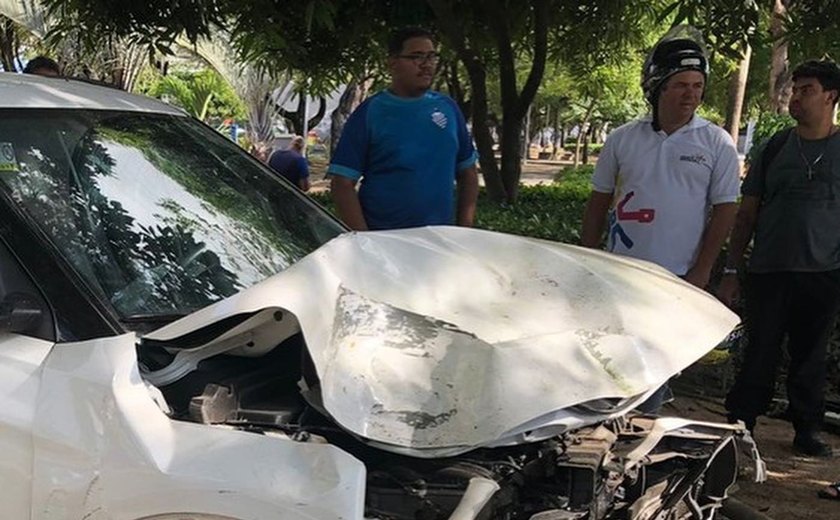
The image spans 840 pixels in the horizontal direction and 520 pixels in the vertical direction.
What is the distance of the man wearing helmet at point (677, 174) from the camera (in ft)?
13.6

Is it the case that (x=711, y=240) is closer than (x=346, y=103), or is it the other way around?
(x=711, y=240)

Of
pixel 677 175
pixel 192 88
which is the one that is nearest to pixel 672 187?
pixel 677 175

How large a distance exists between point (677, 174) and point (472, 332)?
202cm

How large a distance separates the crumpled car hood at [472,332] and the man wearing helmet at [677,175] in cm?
116

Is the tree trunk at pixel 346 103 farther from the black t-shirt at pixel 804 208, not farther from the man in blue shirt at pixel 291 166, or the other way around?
the black t-shirt at pixel 804 208

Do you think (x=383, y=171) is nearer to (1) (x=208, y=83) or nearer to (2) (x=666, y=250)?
(2) (x=666, y=250)

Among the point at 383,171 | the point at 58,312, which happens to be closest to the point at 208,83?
the point at 383,171

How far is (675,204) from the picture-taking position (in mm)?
4203

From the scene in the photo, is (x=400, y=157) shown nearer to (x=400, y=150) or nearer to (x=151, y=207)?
(x=400, y=150)

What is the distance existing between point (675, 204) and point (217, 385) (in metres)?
2.53

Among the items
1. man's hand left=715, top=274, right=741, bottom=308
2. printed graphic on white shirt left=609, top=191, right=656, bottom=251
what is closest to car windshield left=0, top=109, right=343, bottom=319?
printed graphic on white shirt left=609, top=191, right=656, bottom=251

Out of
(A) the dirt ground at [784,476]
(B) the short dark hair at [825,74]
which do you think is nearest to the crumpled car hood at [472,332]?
(A) the dirt ground at [784,476]

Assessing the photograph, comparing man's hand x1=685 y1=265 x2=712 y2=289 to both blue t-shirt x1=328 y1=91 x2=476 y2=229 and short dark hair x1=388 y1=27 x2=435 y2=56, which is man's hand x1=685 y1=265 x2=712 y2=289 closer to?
blue t-shirt x1=328 y1=91 x2=476 y2=229

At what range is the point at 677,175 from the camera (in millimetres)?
4195
